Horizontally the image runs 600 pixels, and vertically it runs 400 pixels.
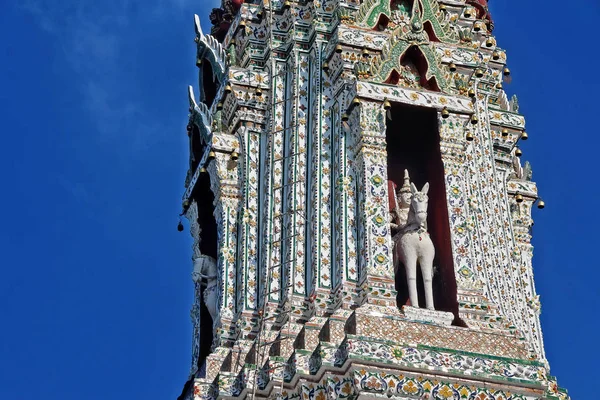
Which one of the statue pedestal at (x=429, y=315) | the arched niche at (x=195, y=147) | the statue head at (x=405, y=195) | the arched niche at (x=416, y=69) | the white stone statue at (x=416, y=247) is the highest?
the arched niche at (x=195, y=147)

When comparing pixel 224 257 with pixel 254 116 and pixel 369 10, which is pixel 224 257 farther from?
pixel 369 10

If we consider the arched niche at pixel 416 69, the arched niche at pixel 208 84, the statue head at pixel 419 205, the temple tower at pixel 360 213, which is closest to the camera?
the temple tower at pixel 360 213

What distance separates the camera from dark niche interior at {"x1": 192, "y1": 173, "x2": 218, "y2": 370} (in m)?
22.6

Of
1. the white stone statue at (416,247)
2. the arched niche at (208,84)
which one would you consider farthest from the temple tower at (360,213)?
the arched niche at (208,84)

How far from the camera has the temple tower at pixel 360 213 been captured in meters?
18.6

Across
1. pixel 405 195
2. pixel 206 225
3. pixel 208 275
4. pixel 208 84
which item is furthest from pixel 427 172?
pixel 208 84

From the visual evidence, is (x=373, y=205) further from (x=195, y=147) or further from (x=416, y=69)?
(x=195, y=147)

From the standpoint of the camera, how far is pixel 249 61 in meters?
22.7

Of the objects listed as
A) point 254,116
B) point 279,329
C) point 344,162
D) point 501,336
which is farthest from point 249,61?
point 501,336

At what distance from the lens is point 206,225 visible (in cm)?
2316

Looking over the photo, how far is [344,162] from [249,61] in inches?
105

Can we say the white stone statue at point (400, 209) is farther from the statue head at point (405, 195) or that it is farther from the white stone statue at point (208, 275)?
the white stone statue at point (208, 275)

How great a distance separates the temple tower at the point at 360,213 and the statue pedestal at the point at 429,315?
0.02 metres

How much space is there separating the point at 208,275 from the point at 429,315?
4103 mm
